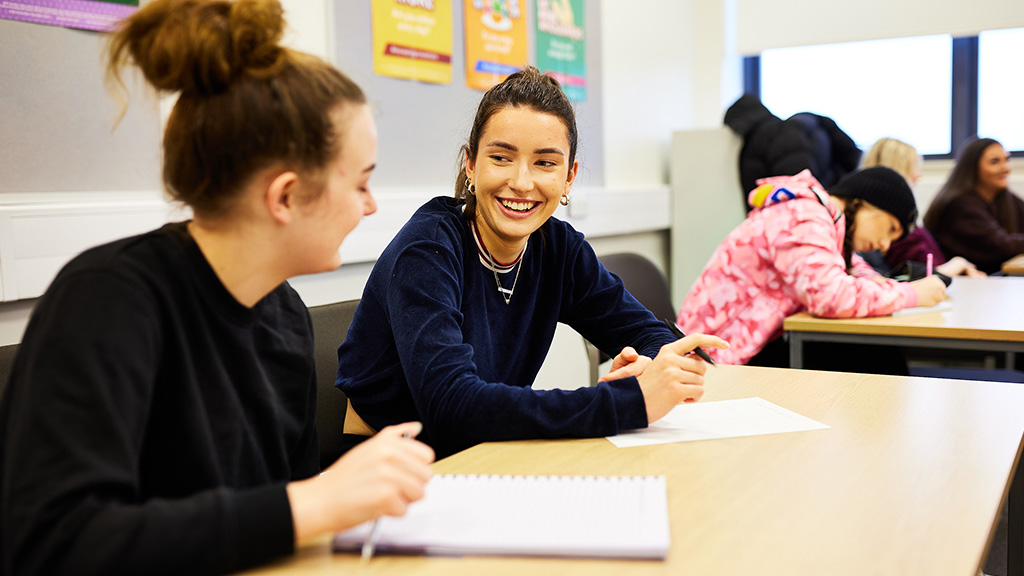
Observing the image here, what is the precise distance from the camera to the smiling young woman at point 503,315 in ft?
3.66

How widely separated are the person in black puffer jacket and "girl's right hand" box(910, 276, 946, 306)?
179cm

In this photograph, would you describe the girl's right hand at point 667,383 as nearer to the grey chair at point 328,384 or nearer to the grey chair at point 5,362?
the grey chair at point 328,384

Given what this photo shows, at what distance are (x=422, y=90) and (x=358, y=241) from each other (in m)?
0.62

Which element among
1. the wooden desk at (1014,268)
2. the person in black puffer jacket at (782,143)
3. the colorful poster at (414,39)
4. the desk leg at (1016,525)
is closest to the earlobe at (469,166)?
the colorful poster at (414,39)

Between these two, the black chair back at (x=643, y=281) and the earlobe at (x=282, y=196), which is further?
the black chair back at (x=643, y=281)

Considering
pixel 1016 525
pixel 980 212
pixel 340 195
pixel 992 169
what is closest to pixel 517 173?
pixel 340 195

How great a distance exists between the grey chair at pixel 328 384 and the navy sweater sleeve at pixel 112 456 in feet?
2.11

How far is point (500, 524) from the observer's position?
772mm

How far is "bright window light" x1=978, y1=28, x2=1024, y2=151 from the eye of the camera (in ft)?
15.9

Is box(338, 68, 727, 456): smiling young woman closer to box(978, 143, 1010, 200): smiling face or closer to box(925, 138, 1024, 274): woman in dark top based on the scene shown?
box(925, 138, 1024, 274): woman in dark top

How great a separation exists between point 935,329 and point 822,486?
4.08 feet

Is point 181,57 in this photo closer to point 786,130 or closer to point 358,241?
point 358,241

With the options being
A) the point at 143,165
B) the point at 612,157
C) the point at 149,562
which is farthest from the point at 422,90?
the point at 149,562

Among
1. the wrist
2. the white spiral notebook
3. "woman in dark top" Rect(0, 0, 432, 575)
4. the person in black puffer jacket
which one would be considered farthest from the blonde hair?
the wrist
